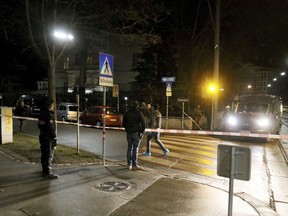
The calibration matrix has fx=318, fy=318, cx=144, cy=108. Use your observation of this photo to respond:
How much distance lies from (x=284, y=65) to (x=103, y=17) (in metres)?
87.9

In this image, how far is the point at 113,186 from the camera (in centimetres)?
698

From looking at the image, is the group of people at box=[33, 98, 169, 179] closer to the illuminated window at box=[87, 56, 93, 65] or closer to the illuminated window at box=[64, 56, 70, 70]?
the illuminated window at box=[87, 56, 93, 65]

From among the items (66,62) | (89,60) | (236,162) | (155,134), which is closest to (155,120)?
(155,134)

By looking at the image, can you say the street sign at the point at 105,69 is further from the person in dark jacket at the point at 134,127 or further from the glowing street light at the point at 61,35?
the glowing street light at the point at 61,35

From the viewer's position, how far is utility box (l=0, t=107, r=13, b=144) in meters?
12.2

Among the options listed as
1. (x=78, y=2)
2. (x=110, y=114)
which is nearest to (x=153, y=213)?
(x=78, y=2)

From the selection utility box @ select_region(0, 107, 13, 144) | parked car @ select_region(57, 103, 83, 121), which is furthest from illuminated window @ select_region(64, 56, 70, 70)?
utility box @ select_region(0, 107, 13, 144)

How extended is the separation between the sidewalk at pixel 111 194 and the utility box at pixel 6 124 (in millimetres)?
4334

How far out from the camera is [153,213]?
5496mm

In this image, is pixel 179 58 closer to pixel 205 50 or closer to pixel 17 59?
pixel 205 50

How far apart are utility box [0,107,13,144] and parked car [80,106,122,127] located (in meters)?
8.72

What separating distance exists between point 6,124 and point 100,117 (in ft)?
30.8

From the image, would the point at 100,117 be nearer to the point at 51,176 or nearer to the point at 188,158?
the point at 188,158

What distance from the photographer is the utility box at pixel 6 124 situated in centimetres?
1222
